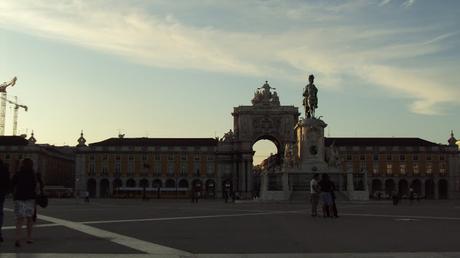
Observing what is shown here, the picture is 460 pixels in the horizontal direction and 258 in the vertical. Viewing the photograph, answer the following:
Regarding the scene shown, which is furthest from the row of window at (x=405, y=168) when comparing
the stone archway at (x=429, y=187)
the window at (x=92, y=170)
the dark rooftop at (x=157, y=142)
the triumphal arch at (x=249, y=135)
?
the window at (x=92, y=170)

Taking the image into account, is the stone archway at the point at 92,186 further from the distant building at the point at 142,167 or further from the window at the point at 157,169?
the window at the point at 157,169

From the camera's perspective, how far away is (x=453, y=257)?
10.0 m

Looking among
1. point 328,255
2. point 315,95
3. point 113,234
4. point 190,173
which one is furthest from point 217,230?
point 190,173

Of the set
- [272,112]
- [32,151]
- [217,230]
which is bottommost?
[217,230]

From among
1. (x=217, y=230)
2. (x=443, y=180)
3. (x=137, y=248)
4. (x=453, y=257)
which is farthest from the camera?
(x=443, y=180)

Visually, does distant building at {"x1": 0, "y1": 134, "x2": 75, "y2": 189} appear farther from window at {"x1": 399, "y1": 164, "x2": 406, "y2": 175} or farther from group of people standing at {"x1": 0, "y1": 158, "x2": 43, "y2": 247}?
group of people standing at {"x1": 0, "y1": 158, "x2": 43, "y2": 247}

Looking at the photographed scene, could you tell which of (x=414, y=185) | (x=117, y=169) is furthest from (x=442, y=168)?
(x=117, y=169)

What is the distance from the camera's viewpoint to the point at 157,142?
443 ft

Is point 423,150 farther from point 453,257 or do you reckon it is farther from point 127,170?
point 453,257

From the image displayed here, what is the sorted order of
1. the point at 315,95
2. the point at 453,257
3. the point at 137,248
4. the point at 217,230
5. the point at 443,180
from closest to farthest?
the point at 453,257 → the point at 137,248 → the point at 217,230 → the point at 315,95 → the point at 443,180

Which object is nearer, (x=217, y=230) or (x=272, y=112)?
(x=217, y=230)

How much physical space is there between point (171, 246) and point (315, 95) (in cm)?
4453

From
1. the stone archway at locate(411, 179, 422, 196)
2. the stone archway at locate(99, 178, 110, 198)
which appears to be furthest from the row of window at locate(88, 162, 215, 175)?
→ the stone archway at locate(411, 179, 422, 196)

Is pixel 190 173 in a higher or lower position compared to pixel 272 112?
lower
